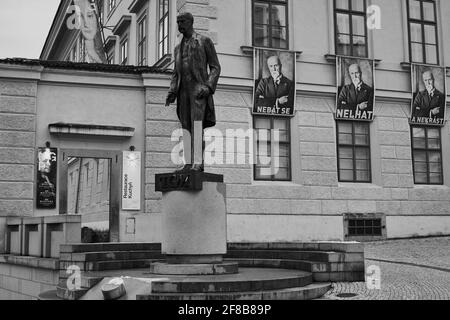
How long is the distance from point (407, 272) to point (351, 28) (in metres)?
11.4

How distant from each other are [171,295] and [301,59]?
1361cm

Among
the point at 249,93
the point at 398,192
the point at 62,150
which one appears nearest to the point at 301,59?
the point at 249,93

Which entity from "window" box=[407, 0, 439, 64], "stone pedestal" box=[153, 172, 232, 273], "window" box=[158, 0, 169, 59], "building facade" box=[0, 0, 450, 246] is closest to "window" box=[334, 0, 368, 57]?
"building facade" box=[0, 0, 450, 246]

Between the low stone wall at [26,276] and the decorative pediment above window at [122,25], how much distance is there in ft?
42.9

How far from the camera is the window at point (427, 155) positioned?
2127cm

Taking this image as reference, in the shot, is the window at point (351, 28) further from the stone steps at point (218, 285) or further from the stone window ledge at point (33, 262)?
the stone steps at point (218, 285)

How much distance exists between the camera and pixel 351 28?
68.9ft

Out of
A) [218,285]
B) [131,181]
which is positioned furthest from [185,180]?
[131,181]

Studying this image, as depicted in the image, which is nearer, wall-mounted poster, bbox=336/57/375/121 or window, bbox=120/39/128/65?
wall-mounted poster, bbox=336/57/375/121

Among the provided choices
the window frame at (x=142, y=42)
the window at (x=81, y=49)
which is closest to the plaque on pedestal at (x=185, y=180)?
Result: the window frame at (x=142, y=42)

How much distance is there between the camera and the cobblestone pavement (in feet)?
29.4

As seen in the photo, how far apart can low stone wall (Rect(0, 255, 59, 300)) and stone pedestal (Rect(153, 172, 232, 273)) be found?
2.68m

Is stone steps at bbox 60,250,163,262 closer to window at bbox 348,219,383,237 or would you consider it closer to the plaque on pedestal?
the plaque on pedestal

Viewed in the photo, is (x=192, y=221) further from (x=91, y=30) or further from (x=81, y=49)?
(x=81, y=49)
